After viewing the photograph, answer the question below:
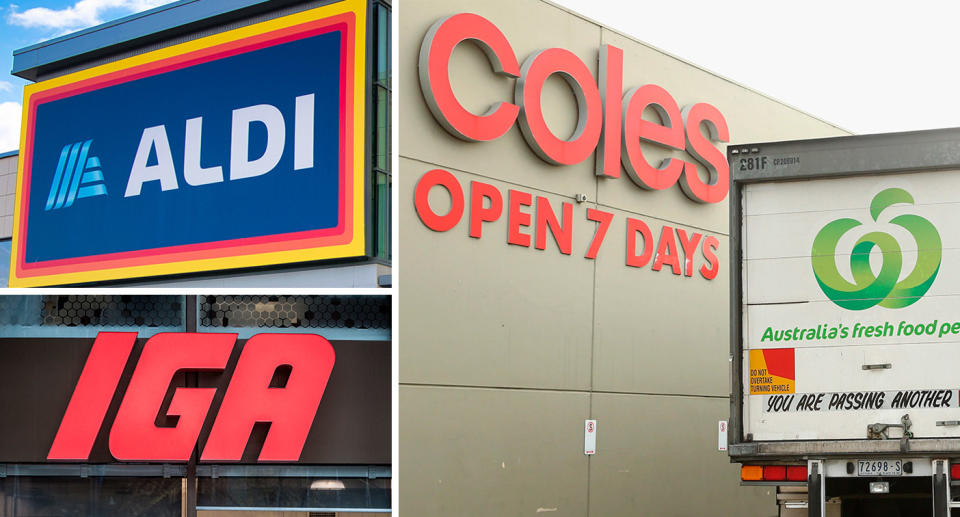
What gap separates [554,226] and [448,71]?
262 cm

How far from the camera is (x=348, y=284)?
1306cm

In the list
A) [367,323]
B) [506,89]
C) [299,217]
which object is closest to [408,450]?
[367,323]

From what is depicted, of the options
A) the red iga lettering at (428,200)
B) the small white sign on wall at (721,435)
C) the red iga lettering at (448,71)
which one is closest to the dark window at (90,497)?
the red iga lettering at (428,200)

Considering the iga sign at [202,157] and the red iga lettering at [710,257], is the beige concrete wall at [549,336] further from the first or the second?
the iga sign at [202,157]

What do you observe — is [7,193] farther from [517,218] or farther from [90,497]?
[517,218]

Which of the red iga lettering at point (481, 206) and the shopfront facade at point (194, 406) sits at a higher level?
the red iga lettering at point (481, 206)

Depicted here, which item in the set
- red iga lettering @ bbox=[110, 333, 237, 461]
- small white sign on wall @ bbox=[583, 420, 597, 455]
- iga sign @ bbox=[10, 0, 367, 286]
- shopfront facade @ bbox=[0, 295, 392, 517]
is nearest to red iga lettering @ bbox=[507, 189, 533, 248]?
iga sign @ bbox=[10, 0, 367, 286]

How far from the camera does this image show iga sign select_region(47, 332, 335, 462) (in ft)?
35.5

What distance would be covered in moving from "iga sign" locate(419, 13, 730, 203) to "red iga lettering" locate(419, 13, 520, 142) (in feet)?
0.04

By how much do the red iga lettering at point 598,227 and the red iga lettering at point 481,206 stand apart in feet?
5.94

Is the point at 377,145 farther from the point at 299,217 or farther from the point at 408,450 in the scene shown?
the point at 408,450

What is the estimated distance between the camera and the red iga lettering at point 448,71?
11.9 m

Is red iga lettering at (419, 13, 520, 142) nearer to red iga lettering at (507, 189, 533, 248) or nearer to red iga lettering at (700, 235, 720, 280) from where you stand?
red iga lettering at (507, 189, 533, 248)

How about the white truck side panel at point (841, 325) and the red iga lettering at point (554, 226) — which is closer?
the white truck side panel at point (841, 325)
